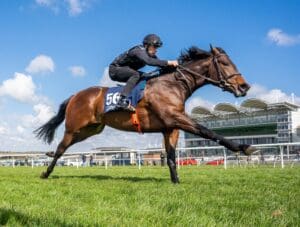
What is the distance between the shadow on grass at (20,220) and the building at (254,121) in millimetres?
66863

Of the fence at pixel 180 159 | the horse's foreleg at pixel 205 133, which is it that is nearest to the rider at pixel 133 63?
the horse's foreleg at pixel 205 133

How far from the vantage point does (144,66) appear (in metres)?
8.80

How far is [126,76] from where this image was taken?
8719mm

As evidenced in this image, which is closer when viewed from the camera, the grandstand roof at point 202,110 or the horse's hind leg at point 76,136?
the horse's hind leg at point 76,136

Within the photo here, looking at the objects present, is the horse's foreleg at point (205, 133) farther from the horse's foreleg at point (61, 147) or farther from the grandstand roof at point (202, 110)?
the grandstand roof at point (202, 110)

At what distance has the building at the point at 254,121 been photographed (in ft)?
240

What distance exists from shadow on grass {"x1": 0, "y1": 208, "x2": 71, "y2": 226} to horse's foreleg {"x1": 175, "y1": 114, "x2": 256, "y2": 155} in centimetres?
421

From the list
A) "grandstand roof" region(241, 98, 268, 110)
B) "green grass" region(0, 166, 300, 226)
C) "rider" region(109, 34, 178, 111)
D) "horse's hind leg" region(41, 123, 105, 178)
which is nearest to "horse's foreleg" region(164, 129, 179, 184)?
"rider" region(109, 34, 178, 111)

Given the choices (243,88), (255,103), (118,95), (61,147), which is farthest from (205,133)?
(255,103)

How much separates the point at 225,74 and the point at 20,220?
5515 mm

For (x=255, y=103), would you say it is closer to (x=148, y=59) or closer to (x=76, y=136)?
(x=76, y=136)

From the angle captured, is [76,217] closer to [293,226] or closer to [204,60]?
[293,226]

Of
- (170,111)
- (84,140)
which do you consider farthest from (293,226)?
(84,140)

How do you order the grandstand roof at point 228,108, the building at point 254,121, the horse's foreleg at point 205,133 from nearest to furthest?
the horse's foreleg at point 205,133
the building at point 254,121
the grandstand roof at point 228,108
